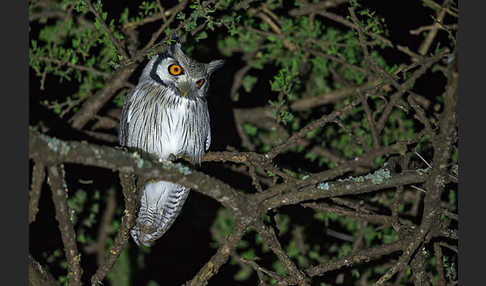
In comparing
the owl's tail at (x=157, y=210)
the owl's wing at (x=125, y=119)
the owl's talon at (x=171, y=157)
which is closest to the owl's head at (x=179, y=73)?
the owl's wing at (x=125, y=119)

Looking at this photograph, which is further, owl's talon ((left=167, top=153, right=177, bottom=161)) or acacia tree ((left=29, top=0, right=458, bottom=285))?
acacia tree ((left=29, top=0, right=458, bottom=285))

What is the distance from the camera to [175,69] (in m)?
2.31

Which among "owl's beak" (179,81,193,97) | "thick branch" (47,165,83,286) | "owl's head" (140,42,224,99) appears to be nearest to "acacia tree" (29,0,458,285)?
"owl's head" (140,42,224,99)

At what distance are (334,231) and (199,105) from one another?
1186 mm

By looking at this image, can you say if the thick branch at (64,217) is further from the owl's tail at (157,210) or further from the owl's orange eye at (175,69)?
the owl's orange eye at (175,69)

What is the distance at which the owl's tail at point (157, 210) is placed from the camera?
2.47 metres

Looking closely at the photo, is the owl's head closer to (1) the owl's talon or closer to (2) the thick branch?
(1) the owl's talon

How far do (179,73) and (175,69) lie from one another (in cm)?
3

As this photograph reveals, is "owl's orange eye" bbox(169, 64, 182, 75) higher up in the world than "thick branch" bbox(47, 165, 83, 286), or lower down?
higher up

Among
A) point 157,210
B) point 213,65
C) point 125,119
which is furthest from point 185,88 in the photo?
point 157,210

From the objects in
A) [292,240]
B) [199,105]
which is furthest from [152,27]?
[292,240]

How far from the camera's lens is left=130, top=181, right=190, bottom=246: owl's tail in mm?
2467

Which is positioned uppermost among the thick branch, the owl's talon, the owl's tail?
the thick branch

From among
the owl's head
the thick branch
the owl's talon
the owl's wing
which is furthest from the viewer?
the owl's wing
